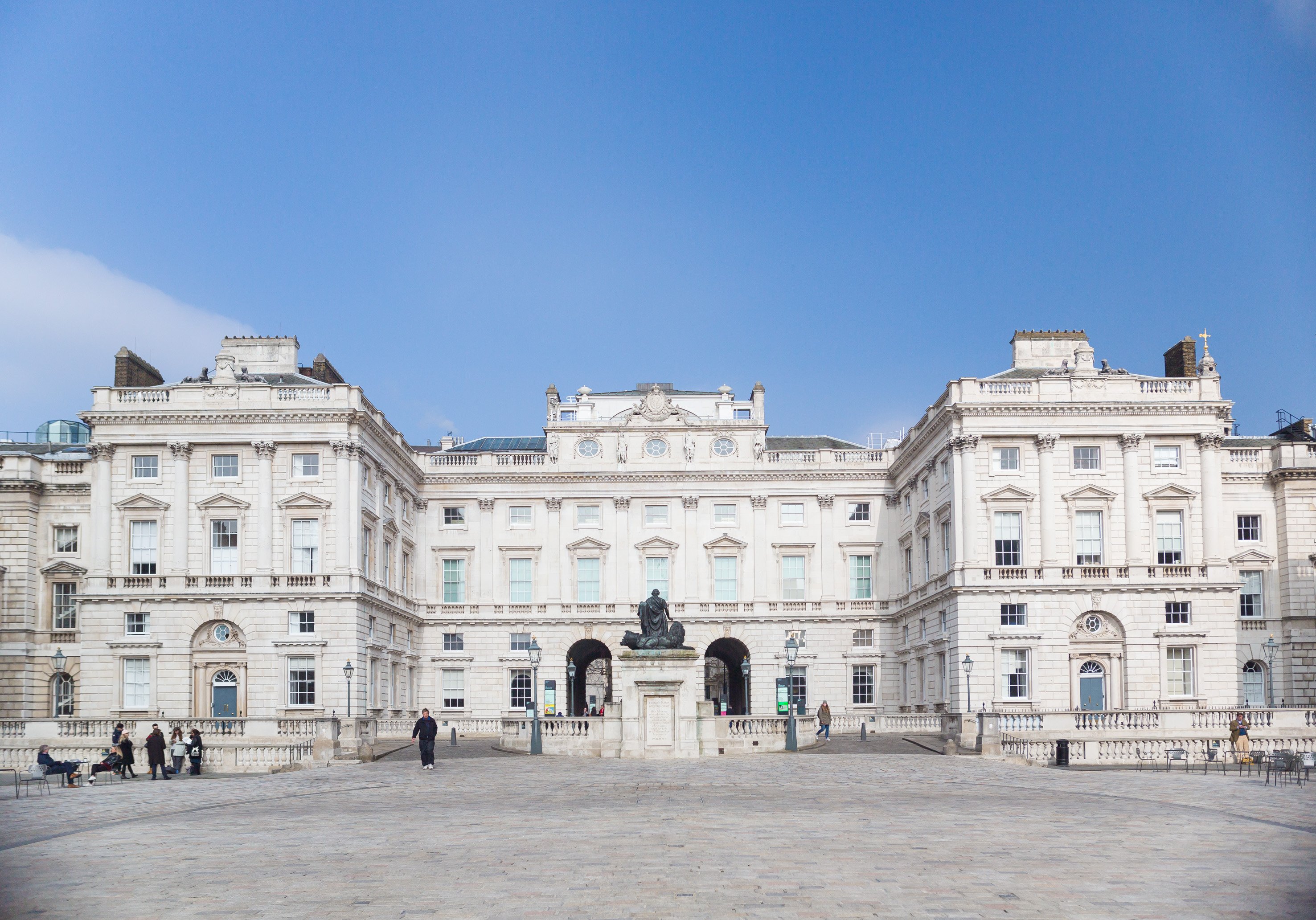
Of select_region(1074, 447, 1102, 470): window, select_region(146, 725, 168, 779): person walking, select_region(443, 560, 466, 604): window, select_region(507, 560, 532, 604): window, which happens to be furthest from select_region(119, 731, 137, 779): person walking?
select_region(1074, 447, 1102, 470): window

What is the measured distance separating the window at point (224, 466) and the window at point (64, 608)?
29.2ft

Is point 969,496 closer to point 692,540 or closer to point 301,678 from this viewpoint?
point 692,540

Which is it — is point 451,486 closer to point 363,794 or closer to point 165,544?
point 165,544

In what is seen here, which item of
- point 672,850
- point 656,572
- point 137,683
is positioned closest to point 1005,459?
point 656,572

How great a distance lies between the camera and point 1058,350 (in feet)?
186

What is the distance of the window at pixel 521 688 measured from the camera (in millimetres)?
A: 63438

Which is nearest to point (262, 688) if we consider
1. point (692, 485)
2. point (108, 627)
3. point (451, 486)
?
point (108, 627)

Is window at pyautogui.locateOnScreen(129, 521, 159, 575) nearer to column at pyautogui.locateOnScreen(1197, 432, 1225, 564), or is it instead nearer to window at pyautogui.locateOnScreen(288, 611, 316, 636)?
window at pyautogui.locateOnScreen(288, 611, 316, 636)

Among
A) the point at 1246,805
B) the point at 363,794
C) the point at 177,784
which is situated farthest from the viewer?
the point at 177,784

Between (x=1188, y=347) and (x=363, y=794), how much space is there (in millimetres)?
44937

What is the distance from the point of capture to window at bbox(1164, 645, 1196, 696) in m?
50.2

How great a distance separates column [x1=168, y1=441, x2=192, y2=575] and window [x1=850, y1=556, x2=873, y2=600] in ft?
104

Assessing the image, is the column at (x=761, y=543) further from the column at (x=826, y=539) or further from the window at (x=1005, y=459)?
the window at (x=1005, y=459)

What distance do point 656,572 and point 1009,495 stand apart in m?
20.0
